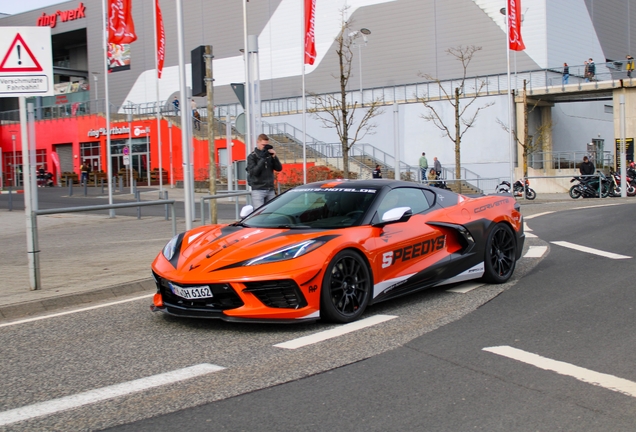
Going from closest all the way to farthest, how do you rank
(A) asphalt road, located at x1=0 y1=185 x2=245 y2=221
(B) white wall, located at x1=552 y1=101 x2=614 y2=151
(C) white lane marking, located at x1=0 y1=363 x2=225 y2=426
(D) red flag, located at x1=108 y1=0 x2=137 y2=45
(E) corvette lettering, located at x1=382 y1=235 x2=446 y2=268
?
(C) white lane marking, located at x1=0 y1=363 x2=225 y2=426
(E) corvette lettering, located at x1=382 y1=235 x2=446 y2=268
(A) asphalt road, located at x1=0 y1=185 x2=245 y2=221
(D) red flag, located at x1=108 y1=0 x2=137 y2=45
(B) white wall, located at x1=552 y1=101 x2=614 y2=151

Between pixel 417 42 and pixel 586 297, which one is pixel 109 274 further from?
pixel 417 42

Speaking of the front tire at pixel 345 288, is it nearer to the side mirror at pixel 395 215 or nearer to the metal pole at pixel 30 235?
the side mirror at pixel 395 215

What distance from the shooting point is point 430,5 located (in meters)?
47.6

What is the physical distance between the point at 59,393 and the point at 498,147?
38755 millimetres

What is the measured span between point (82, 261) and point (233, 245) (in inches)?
165

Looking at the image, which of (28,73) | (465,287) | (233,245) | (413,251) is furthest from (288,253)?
(28,73)

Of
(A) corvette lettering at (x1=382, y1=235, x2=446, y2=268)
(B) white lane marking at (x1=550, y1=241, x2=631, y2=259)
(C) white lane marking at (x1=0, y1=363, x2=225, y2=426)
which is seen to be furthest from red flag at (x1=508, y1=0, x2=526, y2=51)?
(C) white lane marking at (x1=0, y1=363, x2=225, y2=426)

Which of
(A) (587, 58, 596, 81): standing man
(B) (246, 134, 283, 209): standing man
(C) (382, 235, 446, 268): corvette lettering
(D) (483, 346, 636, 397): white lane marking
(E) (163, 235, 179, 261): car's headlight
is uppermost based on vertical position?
(A) (587, 58, 596, 81): standing man

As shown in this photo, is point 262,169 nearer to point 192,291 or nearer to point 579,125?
point 192,291

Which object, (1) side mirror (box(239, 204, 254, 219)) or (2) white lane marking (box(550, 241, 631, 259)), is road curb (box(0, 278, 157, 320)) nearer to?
(1) side mirror (box(239, 204, 254, 219))

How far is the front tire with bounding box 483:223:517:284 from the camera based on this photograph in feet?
26.1

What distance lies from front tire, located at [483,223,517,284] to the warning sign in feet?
17.9

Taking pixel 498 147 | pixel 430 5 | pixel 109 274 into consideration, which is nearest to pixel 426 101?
pixel 498 147

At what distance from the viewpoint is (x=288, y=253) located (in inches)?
Answer: 237
